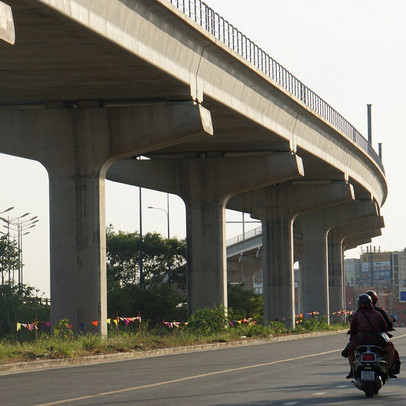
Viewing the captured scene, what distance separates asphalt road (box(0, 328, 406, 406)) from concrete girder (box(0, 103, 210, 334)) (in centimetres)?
760

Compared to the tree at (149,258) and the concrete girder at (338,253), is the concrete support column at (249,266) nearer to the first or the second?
the tree at (149,258)

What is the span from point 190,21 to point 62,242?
7.72m

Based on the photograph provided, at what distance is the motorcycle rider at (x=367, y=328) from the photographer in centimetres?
1577

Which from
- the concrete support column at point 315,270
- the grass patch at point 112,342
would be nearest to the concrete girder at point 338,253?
the concrete support column at point 315,270

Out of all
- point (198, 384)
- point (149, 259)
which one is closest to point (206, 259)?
point (198, 384)

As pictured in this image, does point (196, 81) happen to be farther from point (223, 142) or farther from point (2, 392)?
point (2, 392)

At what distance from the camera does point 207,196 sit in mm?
48531

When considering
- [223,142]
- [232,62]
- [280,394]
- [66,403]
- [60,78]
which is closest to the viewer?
[66,403]

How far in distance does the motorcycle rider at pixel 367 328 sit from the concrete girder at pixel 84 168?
17.7 meters

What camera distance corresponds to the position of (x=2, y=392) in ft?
A: 55.2

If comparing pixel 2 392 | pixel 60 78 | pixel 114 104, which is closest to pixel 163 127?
pixel 114 104

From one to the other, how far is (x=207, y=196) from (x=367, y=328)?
108ft

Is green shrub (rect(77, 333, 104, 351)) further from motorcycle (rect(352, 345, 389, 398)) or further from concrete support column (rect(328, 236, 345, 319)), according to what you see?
concrete support column (rect(328, 236, 345, 319))

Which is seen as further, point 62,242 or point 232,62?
point 232,62
